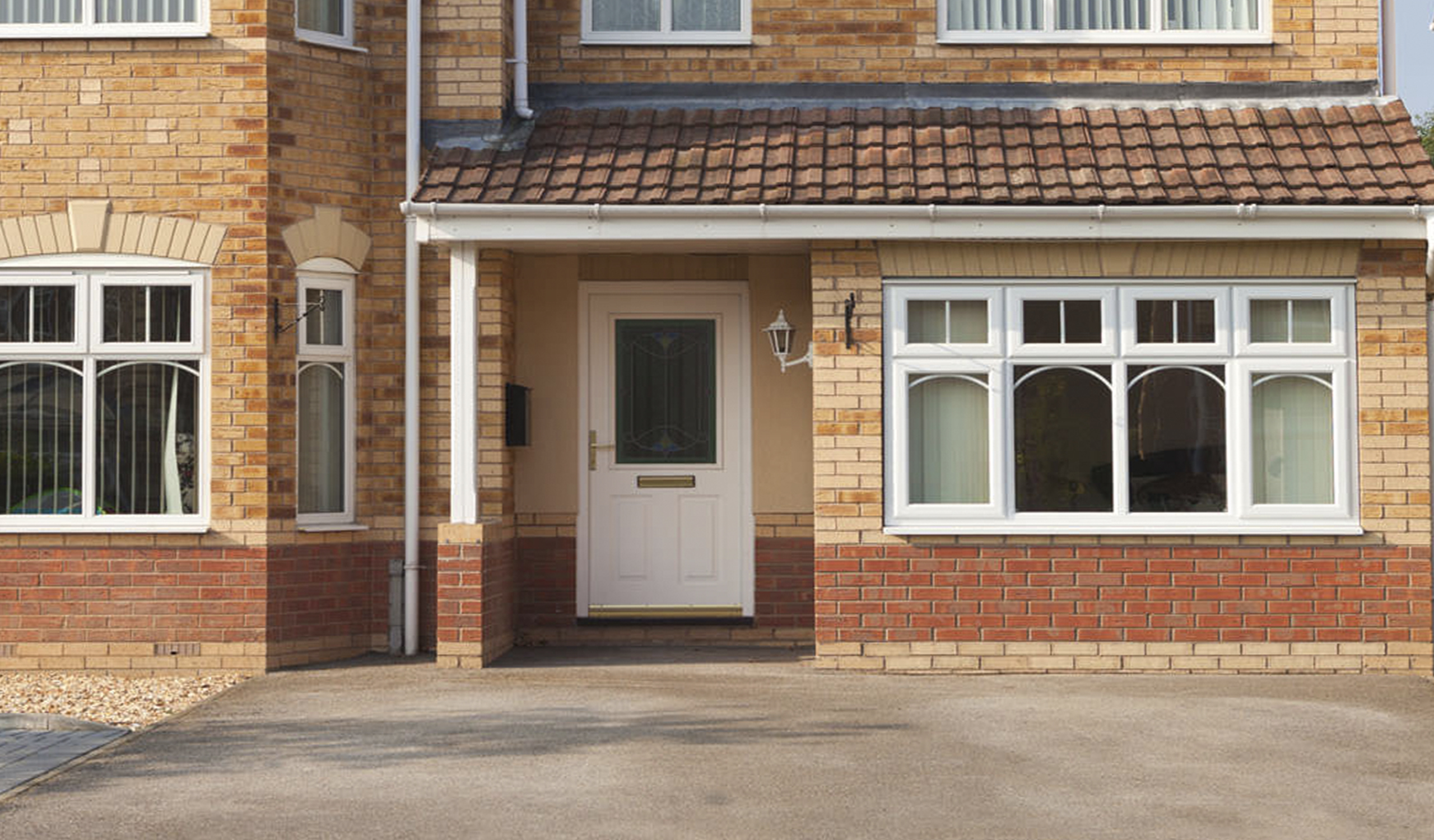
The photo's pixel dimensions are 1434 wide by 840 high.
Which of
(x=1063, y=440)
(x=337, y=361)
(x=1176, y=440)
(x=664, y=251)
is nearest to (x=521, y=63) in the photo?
(x=664, y=251)

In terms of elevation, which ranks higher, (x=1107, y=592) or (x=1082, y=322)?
(x=1082, y=322)

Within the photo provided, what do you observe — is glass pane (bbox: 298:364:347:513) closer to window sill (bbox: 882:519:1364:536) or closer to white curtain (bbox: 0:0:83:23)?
white curtain (bbox: 0:0:83:23)

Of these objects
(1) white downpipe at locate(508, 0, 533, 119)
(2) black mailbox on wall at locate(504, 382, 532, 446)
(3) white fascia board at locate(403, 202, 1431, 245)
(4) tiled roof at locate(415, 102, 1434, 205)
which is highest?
(1) white downpipe at locate(508, 0, 533, 119)

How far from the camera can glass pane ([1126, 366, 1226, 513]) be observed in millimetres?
10891

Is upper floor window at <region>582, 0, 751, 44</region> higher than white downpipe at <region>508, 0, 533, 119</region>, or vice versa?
upper floor window at <region>582, 0, 751, 44</region>

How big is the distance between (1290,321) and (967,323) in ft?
6.41

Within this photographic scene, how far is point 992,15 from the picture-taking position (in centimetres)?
1223

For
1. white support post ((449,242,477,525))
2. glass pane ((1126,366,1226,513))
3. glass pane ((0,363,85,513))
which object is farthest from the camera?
white support post ((449,242,477,525))

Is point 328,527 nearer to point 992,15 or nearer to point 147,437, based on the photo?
point 147,437

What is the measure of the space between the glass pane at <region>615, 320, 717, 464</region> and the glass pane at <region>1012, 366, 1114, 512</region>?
8.01 feet

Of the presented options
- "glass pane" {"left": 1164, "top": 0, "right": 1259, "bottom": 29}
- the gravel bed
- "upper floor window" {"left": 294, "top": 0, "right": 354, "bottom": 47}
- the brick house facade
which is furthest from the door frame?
"glass pane" {"left": 1164, "top": 0, "right": 1259, "bottom": 29}

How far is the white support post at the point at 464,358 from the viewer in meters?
11.1

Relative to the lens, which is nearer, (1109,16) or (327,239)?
(327,239)

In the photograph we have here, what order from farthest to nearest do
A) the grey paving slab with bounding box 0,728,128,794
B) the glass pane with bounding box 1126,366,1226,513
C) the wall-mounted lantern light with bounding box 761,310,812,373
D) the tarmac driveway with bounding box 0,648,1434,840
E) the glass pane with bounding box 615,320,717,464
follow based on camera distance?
the glass pane with bounding box 615,320,717,464, the wall-mounted lantern light with bounding box 761,310,812,373, the glass pane with bounding box 1126,366,1226,513, the grey paving slab with bounding box 0,728,128,794, the tarmac driveway with bounding box 0,648,1434,840
